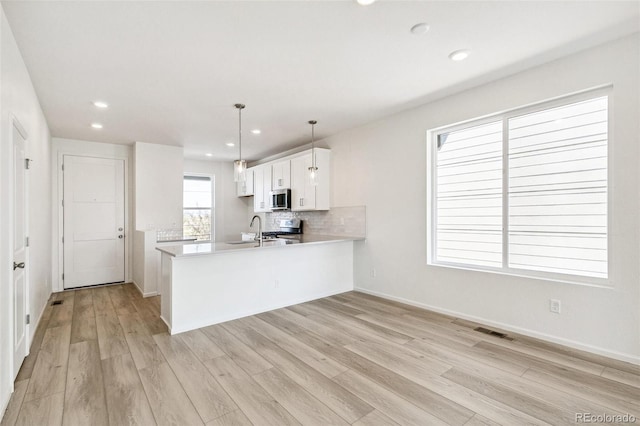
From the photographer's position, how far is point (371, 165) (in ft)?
15.4

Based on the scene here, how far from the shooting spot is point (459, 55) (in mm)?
2701

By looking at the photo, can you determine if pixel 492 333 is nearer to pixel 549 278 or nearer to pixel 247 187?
pixel 549 278

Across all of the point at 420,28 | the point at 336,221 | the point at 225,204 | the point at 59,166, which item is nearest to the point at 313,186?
the point at 336,221

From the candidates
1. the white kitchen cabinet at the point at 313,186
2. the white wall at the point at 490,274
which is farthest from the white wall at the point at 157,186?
the white wall at the point at 490,274

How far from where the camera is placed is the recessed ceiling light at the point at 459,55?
2.65 meters

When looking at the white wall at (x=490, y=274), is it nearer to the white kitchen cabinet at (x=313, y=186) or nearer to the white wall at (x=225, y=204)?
the white kitchen cabinet at (x=313, y=186)

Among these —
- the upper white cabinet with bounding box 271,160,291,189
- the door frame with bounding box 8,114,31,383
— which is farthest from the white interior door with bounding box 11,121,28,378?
the upper white cabinet with bounding box 271,160,291,189

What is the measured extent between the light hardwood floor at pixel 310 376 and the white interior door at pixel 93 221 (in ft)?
7.08

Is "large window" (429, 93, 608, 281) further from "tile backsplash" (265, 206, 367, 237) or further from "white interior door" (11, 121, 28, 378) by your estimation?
"white interior door" (11, 121, 28, 378)

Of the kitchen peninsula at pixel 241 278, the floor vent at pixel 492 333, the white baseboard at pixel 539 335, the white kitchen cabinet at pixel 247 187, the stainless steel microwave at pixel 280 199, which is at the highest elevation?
the white kitchen cabinet at pixel 247 187

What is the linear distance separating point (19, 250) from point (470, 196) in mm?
4409

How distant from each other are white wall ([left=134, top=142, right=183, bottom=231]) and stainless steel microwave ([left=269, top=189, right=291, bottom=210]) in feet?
5.70

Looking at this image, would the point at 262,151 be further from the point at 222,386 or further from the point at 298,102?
the point at 222,386

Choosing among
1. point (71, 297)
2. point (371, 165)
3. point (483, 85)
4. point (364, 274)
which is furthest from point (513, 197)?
point (71, 297)
